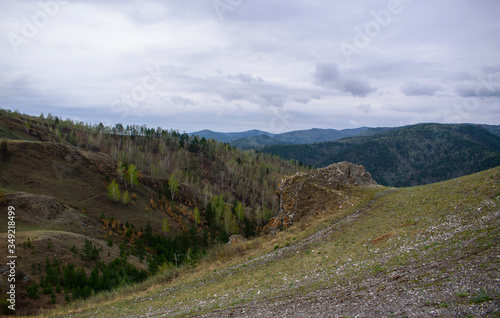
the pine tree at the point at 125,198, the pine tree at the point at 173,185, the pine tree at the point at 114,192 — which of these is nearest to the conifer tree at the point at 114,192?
the pine tree at the point at 114,192

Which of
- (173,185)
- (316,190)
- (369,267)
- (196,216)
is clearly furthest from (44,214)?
(369,267)

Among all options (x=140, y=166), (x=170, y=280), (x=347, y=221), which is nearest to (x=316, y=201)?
(x=347, y=221)

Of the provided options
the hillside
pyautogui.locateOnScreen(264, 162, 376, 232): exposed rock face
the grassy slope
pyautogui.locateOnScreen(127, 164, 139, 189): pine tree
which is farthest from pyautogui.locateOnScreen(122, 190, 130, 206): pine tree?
the grassy slope

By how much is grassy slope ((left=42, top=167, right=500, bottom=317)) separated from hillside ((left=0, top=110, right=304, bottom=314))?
8162 mm

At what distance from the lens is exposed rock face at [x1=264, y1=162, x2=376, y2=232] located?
30.8 m

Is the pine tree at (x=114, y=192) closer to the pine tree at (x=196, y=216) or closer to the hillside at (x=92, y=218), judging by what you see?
the hillside at (x=92, y=218)

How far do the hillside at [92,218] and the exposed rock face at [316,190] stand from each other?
9651 millimetres

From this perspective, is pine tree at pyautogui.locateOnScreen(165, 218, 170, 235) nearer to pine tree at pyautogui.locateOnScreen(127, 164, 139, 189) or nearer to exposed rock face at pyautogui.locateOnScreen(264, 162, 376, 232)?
pine tree at pyautogui.locateOnScreen(127, 164, 139, 189)

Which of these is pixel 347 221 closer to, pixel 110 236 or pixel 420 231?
pixel 420 231

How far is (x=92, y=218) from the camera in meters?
58.2

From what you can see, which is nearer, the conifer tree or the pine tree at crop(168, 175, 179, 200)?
the conifer tree

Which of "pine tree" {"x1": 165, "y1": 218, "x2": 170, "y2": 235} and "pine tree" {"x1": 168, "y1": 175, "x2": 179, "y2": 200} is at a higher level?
"pine tree" {"x1": 168, "y1": 175, "x2": 179, "y2": 200}

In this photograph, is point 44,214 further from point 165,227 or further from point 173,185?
point 173,185

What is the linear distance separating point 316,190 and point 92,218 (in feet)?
167
